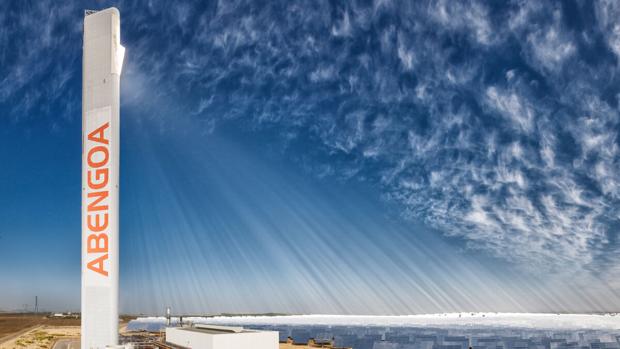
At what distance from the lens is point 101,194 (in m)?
34.8

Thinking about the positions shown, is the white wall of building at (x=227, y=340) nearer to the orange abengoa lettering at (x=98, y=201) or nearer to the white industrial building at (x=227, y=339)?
the white industrial building at (x=227, y=339)

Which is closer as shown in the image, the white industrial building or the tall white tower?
the tall white tower

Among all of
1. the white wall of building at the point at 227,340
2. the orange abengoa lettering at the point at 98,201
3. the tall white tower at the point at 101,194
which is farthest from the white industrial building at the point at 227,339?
the orange abengoa lettering at the point at 98,201

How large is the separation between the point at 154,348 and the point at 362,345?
13529cm

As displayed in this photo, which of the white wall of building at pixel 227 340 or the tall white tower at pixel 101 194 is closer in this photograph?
the tall white tower at pixel 101 194

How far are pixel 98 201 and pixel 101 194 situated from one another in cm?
49

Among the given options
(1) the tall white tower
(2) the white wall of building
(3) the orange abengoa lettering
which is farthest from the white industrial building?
(3) the orange abengoa lettering

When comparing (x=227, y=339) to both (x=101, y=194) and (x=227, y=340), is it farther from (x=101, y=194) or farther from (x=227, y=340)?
(x=101, y=194)

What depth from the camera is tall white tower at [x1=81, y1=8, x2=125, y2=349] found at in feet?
113

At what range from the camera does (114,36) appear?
120 ft

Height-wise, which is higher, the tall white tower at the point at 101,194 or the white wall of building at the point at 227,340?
the tall white tower at the point at 101,194

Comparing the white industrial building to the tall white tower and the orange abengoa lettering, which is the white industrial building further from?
the orange abengoa lettering

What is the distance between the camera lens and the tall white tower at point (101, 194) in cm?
3459

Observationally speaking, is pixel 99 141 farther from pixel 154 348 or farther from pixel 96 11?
pixel 154 348
